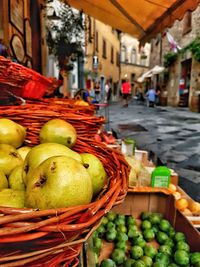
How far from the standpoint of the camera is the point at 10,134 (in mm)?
1217

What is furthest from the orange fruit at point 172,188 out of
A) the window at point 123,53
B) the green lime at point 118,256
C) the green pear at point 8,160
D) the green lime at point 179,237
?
the window at point 123,53

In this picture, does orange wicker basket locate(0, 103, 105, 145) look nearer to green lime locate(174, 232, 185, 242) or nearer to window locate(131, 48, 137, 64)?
green lime locate(174, 232, 185, 242)

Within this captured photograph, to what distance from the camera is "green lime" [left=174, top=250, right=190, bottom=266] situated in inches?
60.1

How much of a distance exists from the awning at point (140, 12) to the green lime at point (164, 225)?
2613mm

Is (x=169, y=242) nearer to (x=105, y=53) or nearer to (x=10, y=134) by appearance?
(x=10, y=134)

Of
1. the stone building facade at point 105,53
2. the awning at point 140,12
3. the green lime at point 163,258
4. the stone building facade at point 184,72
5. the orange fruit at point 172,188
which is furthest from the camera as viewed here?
the stone building facade at point 105,53

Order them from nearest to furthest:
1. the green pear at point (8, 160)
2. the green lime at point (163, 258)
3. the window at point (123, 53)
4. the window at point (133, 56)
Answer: the green pear at point (8, 160)
the green lime at point (163, 258)
the window at point (123, 53)
the window at point (133, 56)

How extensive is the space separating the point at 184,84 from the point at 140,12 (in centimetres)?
1348

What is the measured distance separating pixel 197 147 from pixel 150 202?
4.05m

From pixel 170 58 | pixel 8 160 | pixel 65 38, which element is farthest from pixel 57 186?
pixel 170 58

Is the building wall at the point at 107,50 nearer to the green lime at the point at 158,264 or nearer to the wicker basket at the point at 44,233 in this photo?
the green lime at the point at 158,264

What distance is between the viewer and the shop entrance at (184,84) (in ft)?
54.3

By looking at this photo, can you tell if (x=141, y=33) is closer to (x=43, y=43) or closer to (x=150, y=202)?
(x=43, y=43)

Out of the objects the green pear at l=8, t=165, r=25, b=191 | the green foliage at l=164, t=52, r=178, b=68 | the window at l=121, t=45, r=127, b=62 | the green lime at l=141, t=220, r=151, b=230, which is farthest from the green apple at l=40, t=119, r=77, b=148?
the window at l=121, t=45, r=127, b=62
